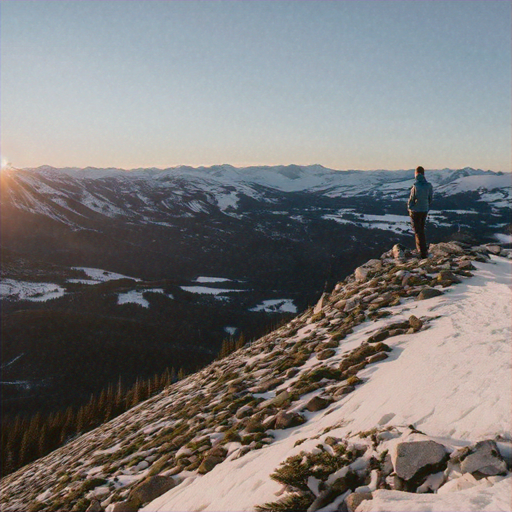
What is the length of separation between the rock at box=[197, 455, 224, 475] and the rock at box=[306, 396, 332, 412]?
242 cm

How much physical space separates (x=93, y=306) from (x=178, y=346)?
52.5m

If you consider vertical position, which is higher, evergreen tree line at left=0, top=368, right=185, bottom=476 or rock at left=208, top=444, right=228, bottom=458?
rock at left=208, top=444, right=228, bottom=458

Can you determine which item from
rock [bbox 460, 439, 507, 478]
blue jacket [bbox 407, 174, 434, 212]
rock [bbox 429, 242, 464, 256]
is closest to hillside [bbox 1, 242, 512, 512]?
rock [bbox 460, 439, 507, 478]

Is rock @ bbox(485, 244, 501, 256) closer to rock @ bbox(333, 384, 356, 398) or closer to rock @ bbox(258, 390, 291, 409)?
rock @ bbox(333, 384, 356, 398)

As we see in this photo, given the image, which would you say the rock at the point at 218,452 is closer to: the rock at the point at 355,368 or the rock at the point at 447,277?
the rock at the point at 355,368

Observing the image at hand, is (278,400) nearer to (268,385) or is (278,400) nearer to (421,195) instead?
(268,385)

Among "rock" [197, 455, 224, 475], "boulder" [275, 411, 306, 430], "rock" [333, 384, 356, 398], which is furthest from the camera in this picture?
"rock" [333, 384, 356, 398]

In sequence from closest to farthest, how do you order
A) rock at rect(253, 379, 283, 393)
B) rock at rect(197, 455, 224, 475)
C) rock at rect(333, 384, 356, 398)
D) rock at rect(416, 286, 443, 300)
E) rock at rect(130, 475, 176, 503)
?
rock at rect(130, 475, 176, 503), rock at rect(197, 455, 224, 475), rock at rect(333, 384, 356, 398), rock at rect(253, 379, 283, 393), rock at rect(416, 286, 443, 300)

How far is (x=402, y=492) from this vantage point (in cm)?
573

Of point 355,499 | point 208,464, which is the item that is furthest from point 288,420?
point 355,499

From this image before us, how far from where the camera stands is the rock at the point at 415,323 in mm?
12464

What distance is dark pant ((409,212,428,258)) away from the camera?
20.0 meters

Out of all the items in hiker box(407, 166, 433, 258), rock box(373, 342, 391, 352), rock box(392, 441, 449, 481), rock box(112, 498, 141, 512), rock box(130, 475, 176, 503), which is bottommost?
rock box(112, 498, 141, 512)

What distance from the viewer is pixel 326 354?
1346cm
